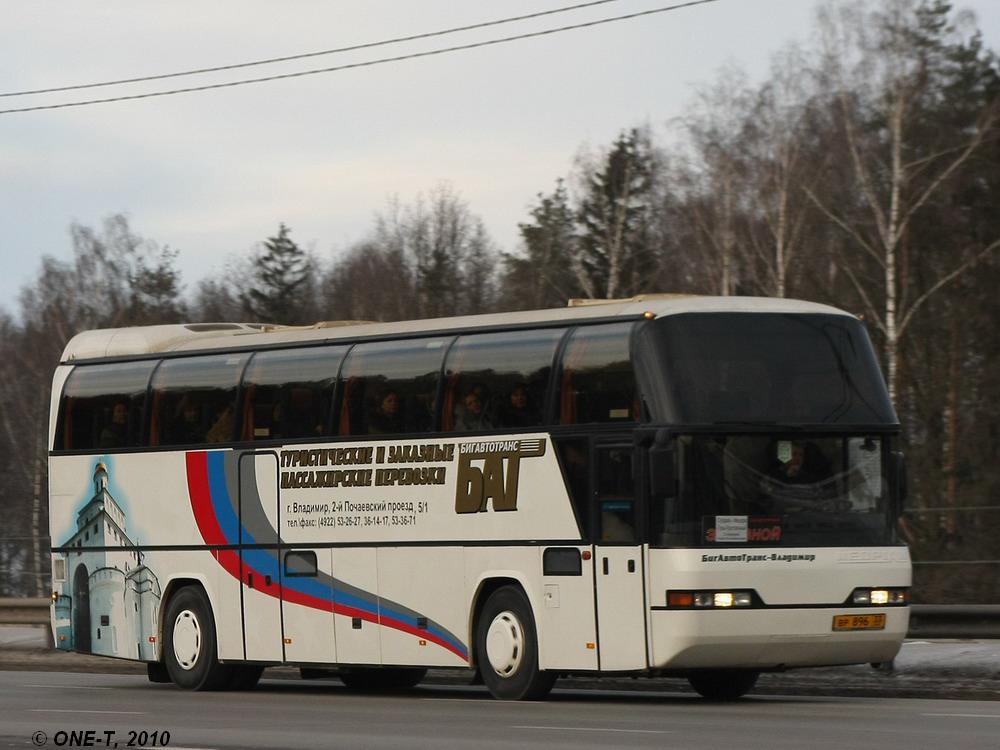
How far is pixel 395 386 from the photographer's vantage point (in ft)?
63.2

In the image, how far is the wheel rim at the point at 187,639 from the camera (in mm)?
21391

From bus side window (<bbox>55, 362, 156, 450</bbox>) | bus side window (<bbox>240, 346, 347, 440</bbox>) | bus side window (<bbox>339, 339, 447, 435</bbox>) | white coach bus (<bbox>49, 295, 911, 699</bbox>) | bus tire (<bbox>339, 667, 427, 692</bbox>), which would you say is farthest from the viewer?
bus side window (<bbox>55, 362, 156, 450</bbox>)

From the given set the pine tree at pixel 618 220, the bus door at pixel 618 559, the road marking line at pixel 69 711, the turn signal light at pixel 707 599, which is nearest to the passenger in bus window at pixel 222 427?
the road marking line at pixel 69 711

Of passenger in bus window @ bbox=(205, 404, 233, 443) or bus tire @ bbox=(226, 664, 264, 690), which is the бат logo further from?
bus tire @ bbox=(226, 664, 264, 690)

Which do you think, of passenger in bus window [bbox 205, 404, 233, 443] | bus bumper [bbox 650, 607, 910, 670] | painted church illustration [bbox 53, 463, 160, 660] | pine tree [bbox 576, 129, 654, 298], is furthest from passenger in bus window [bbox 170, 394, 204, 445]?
pine tree [bbox 576, 129, 654, 298]

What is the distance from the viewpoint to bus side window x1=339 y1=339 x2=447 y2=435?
19.0m

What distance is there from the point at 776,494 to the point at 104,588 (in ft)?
30.0

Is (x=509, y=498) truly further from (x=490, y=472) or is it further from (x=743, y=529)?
(x=743, y=529)

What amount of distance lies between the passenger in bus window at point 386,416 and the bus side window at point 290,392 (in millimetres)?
645

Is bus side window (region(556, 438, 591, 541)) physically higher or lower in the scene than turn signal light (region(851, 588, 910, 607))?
higher

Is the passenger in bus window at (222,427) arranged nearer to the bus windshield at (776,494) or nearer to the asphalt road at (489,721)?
the asphalt road at (489,721)

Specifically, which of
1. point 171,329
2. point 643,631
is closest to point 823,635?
point 643,631

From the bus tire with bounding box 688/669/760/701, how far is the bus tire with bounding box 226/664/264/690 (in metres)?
5.43

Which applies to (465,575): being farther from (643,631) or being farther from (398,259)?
(398,259)
